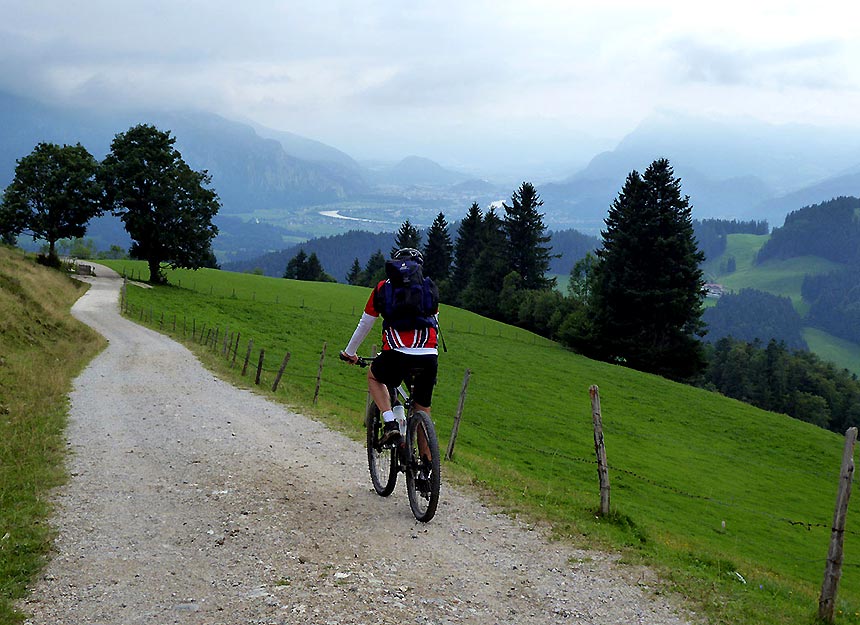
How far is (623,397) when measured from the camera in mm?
42219

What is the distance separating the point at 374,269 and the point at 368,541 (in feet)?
402

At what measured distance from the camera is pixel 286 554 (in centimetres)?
686

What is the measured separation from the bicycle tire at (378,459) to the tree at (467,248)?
95960mm

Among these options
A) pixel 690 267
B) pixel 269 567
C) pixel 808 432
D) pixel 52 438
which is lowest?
pixel 808 432

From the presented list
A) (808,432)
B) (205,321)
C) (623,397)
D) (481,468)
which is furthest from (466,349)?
(481,468)

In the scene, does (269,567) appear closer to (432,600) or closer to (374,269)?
(432,600)

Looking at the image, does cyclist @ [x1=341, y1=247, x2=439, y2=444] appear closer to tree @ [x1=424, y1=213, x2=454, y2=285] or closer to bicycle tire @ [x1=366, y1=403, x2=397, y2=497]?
bicycle tire @ [x1=366, y1=403, x2=397, y2=497]

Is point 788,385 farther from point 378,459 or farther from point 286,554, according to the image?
point 286,554

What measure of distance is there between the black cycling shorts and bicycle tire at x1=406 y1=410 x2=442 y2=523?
0.25 m

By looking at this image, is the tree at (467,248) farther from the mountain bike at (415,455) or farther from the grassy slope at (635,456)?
the mountain bike at (415,455)

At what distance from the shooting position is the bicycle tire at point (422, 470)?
7.70 metres

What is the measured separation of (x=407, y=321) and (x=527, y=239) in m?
86.6

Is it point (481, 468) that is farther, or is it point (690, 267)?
point (690, 267)

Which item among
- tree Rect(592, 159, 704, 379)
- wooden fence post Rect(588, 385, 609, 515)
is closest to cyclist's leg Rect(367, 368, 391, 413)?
wooden fence post Rect(588, 385, 609, 515)
